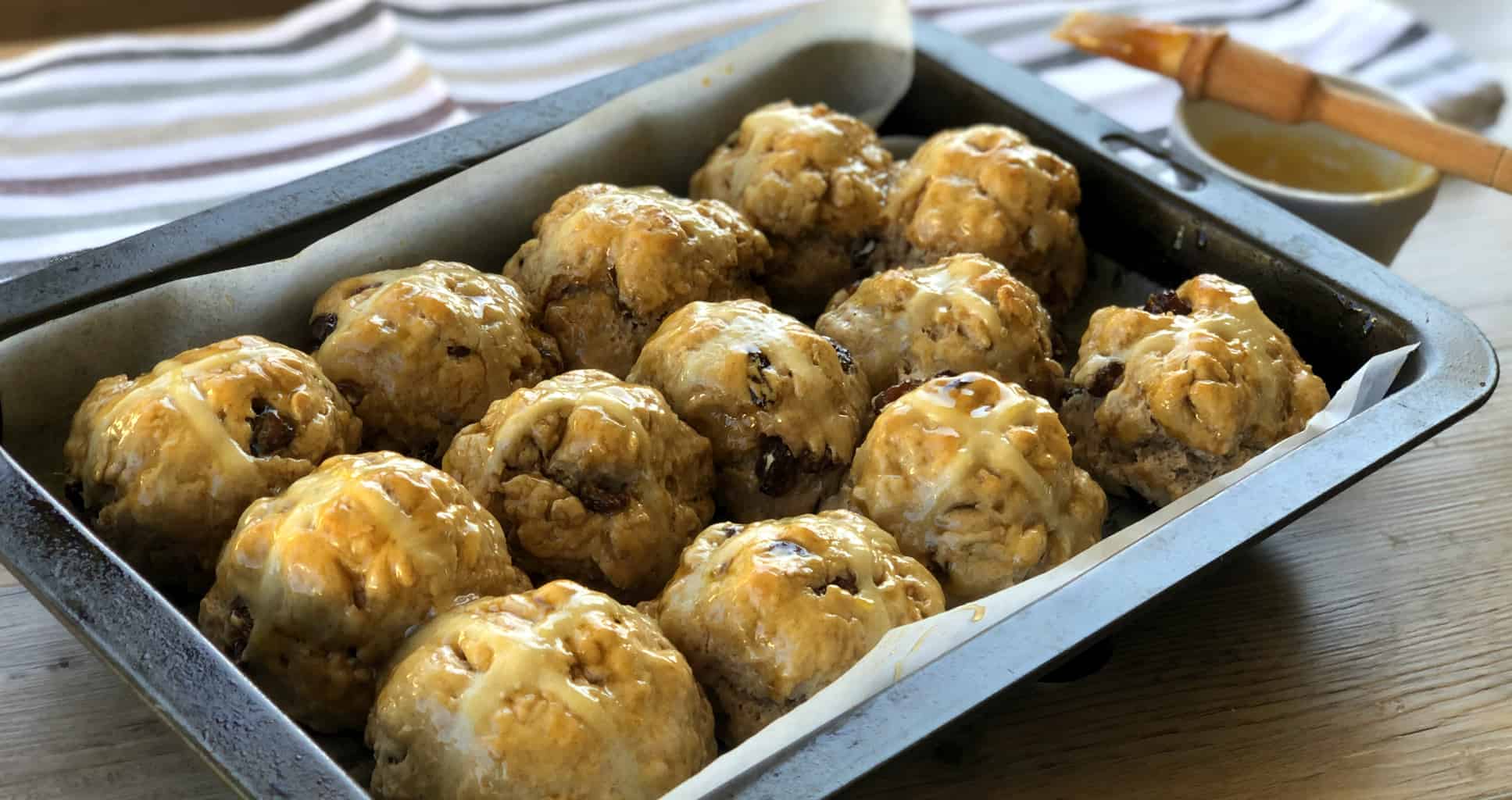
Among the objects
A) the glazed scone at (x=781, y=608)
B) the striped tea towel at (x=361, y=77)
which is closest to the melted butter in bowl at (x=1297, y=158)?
the striped tea towel at (x=361, y=77)

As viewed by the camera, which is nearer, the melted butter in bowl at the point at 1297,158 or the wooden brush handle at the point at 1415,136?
the wooden brush handle at the point at 1415,136

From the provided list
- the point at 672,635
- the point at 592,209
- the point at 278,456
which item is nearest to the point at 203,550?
the point at 278,456

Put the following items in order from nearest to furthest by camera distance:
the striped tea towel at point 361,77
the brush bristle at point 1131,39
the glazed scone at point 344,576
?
the glazed scone at point 344,576, the brush bristle at point 1131,39, the striped tea towel at point 361,77

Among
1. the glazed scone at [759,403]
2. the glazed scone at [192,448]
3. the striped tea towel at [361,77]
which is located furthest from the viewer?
the striped tea towel at [361,77]

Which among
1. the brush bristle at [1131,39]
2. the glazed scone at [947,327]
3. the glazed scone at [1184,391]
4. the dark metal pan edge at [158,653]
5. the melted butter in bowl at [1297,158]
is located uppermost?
the dark metal pan edge at [158,653]

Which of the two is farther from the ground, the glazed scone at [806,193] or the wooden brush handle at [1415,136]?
the glazed scone at [806,193]

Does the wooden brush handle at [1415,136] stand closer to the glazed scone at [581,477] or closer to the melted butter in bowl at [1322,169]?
the melted butter in bowl at [1322,169]

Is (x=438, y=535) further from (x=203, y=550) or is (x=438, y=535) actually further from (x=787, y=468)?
(x=787, y=468)
